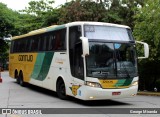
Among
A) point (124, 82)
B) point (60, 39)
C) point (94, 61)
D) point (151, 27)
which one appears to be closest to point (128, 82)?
point (124, 82)

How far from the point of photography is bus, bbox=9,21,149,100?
42.6ft

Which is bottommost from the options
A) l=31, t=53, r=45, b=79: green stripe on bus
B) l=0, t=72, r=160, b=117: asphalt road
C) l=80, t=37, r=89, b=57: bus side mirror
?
l=0, t=72, r=160, b=117: asphalt road

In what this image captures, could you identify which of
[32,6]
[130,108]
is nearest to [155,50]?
[130,108]

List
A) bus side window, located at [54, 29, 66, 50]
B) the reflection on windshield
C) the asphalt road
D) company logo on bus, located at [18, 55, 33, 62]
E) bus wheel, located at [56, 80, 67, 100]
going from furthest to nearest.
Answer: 1. company logo on bus, located at [18, 55, 33, 62]
2. bus wheel, located at [56, 80, 67, 100]
3. bus side window, located at [54, 29, 66, 50]
4. the reflection on windshield
5. the asphalt road

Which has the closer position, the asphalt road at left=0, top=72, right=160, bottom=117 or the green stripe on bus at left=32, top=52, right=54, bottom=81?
the asphalt road at left=0, top=72, right=160, bottom=117

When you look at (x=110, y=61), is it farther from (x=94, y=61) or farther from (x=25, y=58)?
(x=25, y=58)

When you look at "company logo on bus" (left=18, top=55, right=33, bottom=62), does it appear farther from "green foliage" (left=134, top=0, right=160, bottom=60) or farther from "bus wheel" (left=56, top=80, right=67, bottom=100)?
"green foliage" (left=134, top=0, right=160, bottom=60)

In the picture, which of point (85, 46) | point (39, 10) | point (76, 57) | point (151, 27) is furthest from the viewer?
point (39, 10)

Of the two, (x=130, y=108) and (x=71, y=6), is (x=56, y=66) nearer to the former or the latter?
(x=130, y=108)

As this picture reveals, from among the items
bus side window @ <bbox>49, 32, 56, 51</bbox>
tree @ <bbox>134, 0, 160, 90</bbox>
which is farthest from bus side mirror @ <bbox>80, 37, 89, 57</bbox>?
tree @ <bbox>134, 0, 160, 90</bbox>

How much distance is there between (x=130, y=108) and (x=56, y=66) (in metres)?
4.34

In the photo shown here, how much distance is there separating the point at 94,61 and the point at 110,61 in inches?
25.1

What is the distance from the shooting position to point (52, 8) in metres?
46.1

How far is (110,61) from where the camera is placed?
43.5ft
